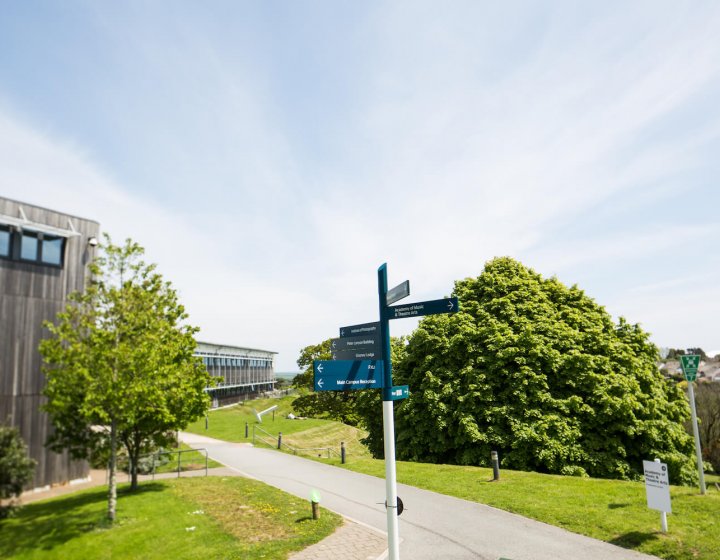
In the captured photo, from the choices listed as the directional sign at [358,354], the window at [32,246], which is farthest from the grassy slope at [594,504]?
the window at [32,246]

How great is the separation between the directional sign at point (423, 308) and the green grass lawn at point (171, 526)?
655 cm

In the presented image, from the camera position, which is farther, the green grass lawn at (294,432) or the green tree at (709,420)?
the green tree at (709,420)

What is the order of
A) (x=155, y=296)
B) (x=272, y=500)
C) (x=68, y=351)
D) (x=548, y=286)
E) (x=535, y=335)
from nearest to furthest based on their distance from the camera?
(x=68, y=351) → (x=272, y=500) → (x=155, y=296) → (x=535, y=335) → (x=548, y=286)

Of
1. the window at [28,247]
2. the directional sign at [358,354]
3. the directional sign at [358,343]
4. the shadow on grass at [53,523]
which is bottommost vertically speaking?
the shadow on grass at [53,523]

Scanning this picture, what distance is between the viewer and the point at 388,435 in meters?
6.72

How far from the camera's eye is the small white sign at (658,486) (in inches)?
395

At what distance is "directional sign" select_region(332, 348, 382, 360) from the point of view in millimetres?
6844

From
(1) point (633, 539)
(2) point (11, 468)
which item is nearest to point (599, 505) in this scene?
(1) point (633, 539)

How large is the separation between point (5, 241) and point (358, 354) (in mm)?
16864

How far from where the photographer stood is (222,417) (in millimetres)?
42281

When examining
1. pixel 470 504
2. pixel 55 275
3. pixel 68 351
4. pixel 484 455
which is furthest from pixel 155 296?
pixel 484 455

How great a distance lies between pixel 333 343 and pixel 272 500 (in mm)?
9241

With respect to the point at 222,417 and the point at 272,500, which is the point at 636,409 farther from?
the point at 222,417

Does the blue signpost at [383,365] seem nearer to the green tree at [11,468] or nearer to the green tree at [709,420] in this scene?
the green tree at [11,468]
